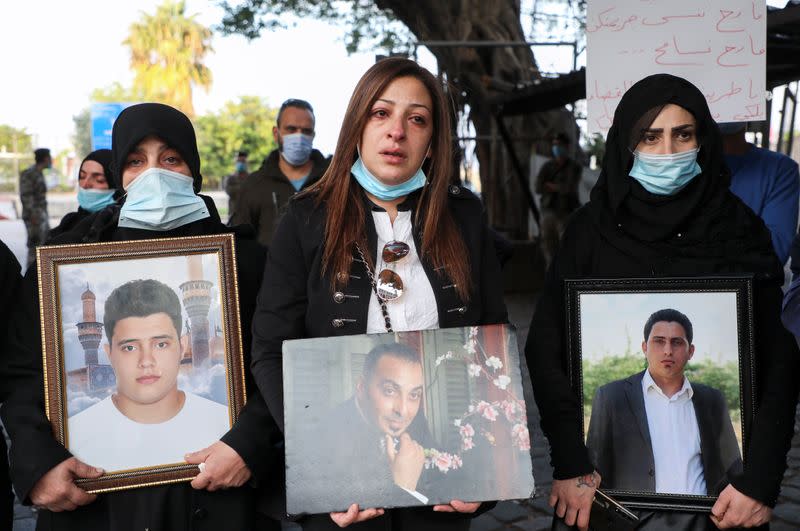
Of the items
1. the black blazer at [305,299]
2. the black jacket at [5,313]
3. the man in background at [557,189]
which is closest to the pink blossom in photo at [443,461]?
the black blazer at [305,299]

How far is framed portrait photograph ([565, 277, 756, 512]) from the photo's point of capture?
2.09 m

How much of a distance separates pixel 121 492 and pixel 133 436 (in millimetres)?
165

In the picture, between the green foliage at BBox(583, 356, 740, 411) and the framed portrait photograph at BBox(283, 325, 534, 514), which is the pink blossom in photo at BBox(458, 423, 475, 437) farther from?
the green foliage at BBox(583, 356, 740, 411)

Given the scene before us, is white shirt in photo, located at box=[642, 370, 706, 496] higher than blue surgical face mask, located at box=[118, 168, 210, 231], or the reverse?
blue surgical face mask, located at box=[118, 168, 210, 231]

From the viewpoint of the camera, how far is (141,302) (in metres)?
2.11

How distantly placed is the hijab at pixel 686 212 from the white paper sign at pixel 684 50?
3.32 ft

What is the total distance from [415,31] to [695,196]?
38.8 ft

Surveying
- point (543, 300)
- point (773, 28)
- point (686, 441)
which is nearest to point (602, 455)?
point (686, 441)

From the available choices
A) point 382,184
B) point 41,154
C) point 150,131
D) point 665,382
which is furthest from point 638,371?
point 41,154

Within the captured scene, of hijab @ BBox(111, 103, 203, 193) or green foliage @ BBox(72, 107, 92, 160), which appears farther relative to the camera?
green foliage @ BBox(72, 107, 92, 160)

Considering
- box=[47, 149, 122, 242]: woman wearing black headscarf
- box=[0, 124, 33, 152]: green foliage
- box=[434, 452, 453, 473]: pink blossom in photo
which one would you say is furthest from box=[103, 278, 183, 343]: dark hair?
box=[0, 124, 33, 152]: green foliage

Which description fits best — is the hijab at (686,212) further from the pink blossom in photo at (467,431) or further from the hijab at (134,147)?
the hijab at (134,147)

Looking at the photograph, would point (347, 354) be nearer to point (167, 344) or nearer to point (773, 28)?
point (167, 344)

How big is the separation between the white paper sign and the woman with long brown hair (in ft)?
4.68
